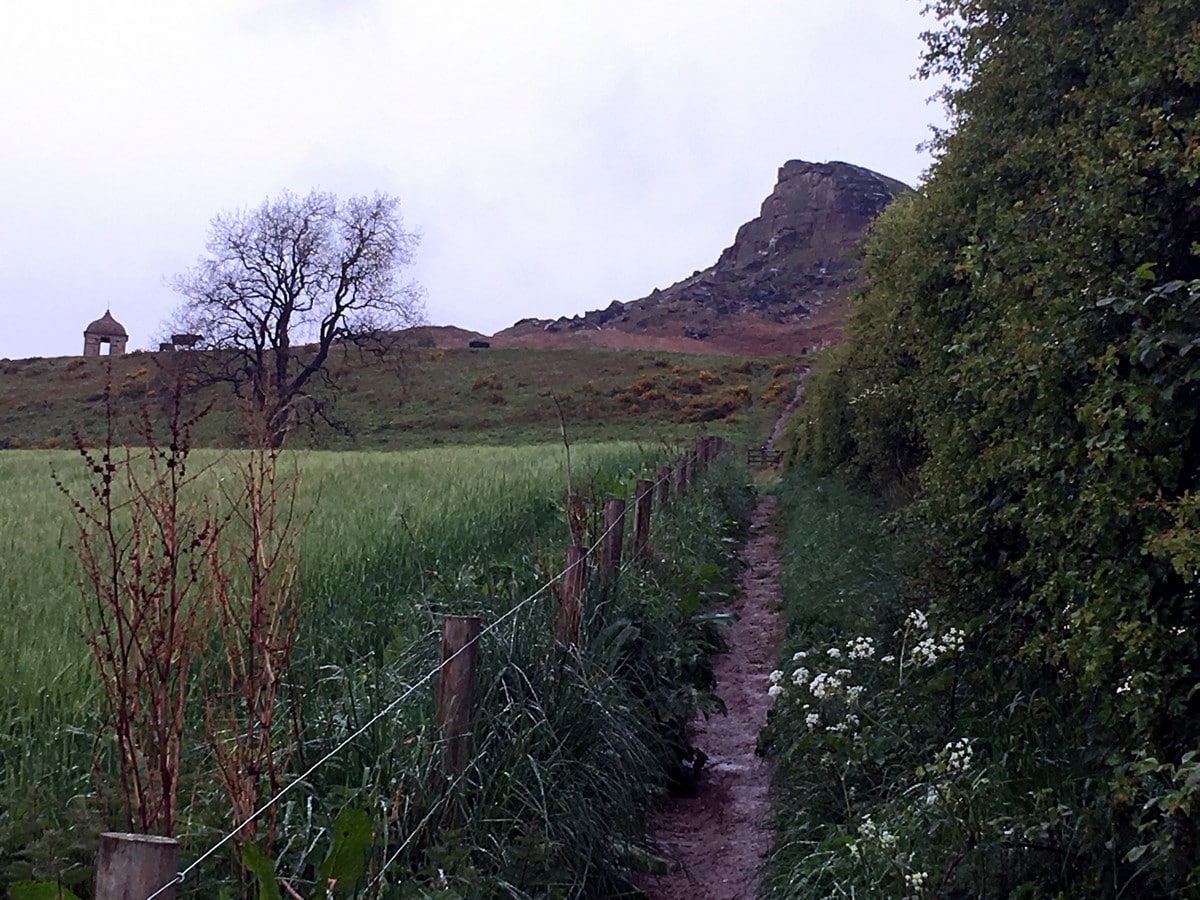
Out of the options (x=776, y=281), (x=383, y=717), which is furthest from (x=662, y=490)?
(x=776, y=281)

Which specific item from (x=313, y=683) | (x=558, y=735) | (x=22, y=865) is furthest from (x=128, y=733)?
(x=558, y=735)

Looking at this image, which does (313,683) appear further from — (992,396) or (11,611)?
(992,396)

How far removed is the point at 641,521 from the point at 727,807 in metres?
3.13

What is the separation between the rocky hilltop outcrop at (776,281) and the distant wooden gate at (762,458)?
56.1 meters

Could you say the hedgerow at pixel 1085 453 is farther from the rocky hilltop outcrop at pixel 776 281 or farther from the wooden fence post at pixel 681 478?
the rocky hilltop outcrop at pixel 776 281

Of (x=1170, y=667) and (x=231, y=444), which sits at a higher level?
(x=231, y=444)

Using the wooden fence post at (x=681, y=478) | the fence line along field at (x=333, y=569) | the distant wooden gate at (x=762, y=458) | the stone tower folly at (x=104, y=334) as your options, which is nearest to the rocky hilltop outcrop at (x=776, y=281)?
the stone tower folly at (x=104, y=334)

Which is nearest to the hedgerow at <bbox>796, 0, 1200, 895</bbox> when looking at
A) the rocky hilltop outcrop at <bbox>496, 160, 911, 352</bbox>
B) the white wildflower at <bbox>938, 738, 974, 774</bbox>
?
the white wildflower at <bbox>938, 738, 974, 774</bbox>

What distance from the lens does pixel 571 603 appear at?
17.9ft

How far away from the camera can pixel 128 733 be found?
2.81 m

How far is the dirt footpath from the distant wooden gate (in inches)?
1028

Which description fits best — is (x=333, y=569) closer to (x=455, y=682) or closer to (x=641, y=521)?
(x=455, y=682)

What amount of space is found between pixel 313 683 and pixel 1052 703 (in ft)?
10.9

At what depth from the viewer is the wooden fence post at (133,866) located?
6.37 feet
